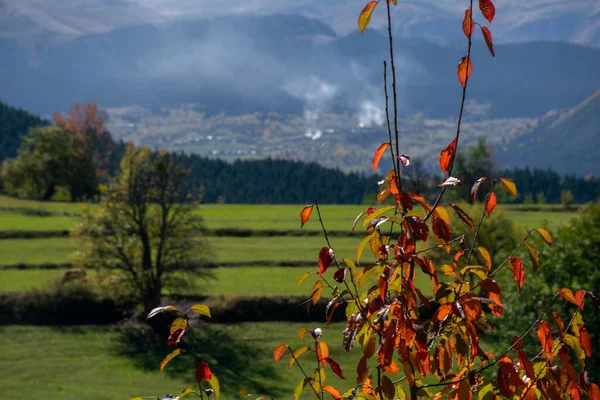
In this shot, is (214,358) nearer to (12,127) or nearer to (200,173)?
(200,173)

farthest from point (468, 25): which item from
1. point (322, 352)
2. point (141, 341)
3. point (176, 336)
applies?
point (141, 341)

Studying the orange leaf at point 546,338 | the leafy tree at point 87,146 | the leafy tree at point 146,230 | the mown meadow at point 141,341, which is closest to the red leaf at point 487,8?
the orange leaf at point 546,338

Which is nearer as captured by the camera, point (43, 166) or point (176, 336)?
point (176, 336)

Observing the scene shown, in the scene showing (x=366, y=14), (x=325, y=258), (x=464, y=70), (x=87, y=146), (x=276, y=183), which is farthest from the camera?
(x=276, y=183)

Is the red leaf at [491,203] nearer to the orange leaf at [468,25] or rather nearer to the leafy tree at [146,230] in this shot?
the orange leaf at [468,25]

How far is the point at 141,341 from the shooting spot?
115 ft

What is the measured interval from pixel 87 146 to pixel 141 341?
64.5 m

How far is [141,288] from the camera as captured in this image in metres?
35.0

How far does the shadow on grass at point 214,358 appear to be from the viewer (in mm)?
29984

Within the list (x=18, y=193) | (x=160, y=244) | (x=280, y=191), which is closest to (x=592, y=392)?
(x=160, y=244)

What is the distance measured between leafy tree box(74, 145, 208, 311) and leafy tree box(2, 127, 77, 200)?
50.9 meters

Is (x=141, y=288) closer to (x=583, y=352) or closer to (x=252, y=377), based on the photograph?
(x=252, y=377)

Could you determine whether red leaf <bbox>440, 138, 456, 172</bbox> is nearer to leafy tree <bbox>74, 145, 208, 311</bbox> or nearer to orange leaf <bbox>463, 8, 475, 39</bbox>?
orange leaf <bbox>463, 8, 475, 39</bbox>

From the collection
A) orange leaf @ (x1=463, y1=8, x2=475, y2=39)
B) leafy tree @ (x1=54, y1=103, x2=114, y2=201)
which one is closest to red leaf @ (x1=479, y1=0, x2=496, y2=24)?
orange leaf @ (x1=463, y1=8, x2=475, y2=39)
